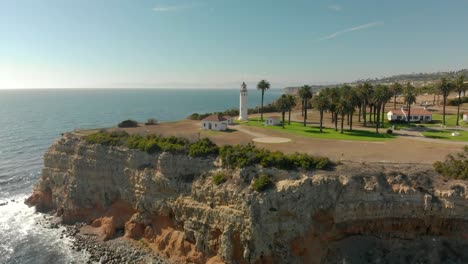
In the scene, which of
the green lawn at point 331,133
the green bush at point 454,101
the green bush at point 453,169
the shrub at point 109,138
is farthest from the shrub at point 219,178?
the green bush at point 454,101

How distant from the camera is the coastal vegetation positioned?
32188mm

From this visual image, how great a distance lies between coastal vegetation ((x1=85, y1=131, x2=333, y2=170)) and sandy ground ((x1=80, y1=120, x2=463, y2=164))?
12.1ft

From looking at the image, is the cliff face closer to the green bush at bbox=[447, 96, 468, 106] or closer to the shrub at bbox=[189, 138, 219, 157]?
the shrub at bbox=[189, 138, 219, 157]

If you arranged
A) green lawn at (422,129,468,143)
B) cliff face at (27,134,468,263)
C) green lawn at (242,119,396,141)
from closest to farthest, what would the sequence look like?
cliff face at (27,134,468,263) → green lawn at (422,129,468,143) → green lawn at (242,119,396,141)

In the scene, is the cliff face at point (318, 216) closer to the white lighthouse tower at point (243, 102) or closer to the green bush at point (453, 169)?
the green bush at point (453, 169)

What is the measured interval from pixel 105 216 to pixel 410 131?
47.2m

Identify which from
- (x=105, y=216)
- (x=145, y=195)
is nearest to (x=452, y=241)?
(x=145, y=195)

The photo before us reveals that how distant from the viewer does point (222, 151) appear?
117ft

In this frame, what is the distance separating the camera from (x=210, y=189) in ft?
107

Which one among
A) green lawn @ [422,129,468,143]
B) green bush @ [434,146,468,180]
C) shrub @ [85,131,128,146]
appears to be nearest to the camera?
green bush @ [434,146,468,180]

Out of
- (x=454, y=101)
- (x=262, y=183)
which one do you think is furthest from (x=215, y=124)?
(x=454, y=101)

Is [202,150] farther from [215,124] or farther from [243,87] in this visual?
[243,87]

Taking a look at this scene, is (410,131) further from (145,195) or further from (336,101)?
(145,195)

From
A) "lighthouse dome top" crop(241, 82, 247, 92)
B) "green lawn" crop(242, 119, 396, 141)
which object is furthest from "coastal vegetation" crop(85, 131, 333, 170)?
"lighthouse dome top" crop(241, 82, 247, 92)
